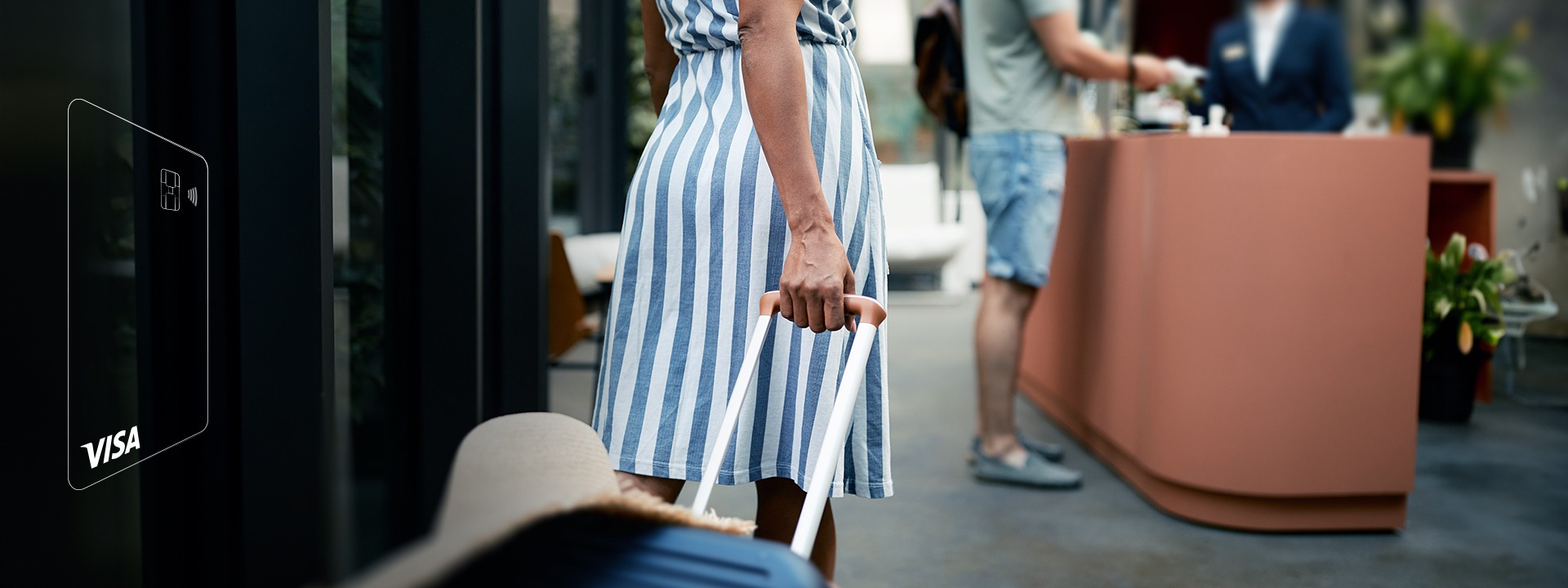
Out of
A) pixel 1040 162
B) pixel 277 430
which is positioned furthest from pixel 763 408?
pixel 1040 162

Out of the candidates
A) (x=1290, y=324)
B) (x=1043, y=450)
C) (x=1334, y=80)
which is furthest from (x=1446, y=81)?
(x=1043, y=450)

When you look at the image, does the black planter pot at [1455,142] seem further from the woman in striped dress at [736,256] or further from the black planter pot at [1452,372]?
the woman in striped dress at [736,256]

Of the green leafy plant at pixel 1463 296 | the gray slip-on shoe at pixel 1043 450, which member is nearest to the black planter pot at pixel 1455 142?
the green leafy plant at pixel 1463 296

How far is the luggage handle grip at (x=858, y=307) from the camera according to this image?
1.00 metres

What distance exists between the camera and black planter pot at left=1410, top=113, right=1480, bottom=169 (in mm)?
2104

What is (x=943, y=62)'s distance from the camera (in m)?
3.01

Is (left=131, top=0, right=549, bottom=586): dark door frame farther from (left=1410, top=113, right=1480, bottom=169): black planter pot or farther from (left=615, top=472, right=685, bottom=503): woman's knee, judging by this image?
(left=1410, top=113, right=1480, bottom=169): black planter pot

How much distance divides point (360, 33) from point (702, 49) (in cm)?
86

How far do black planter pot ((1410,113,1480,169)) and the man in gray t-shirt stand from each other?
74 cm

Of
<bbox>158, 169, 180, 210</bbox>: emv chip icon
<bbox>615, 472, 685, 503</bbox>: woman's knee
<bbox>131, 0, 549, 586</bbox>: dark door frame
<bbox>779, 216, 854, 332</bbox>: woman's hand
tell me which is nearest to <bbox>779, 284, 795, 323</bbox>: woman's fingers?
<bbox>779, 216, 854, 332</bbox>: woman's hand

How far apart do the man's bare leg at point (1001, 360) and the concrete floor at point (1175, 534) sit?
127 millimetres

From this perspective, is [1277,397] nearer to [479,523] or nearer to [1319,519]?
[1319,519]

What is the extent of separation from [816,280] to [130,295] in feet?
2.36

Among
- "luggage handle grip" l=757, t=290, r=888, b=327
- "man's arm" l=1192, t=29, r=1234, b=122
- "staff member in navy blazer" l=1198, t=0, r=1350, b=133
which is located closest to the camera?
"luggage handle grip" l=757, t=290, r=888, b=327
